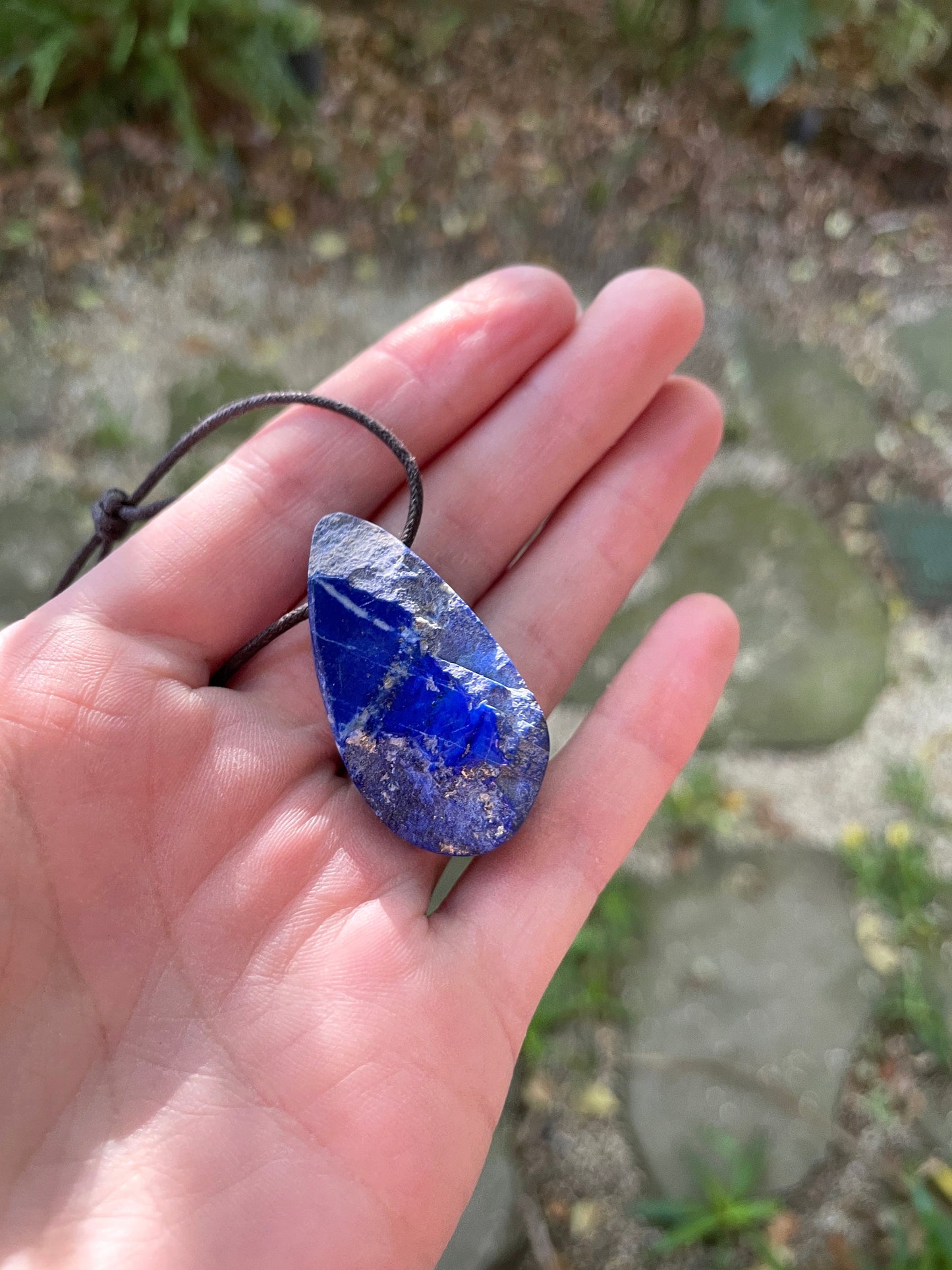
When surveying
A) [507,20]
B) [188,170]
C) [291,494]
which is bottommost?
[291,494]

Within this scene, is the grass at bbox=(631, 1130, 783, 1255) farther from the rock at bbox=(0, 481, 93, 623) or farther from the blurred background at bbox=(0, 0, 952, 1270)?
the rock at bbox=(0, 481, 93, 623)

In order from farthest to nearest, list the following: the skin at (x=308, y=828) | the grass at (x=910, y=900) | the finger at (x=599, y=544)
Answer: the grass at (x=910, y=900) < the finger at (x=599, y=544) < the skin at (x=308, y=828)

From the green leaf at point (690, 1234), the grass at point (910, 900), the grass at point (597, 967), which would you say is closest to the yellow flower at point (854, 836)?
the grass at point (910, 900)

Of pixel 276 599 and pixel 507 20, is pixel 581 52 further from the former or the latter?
pixel 276 599

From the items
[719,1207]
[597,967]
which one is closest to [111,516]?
[597,967]

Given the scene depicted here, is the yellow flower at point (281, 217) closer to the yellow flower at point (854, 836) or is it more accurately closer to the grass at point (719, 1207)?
the yellow flower at point (854, 836)

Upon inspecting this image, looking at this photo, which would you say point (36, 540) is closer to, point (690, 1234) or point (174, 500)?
point (174, 500)

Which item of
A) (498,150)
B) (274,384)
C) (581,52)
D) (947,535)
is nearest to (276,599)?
(274,384)
